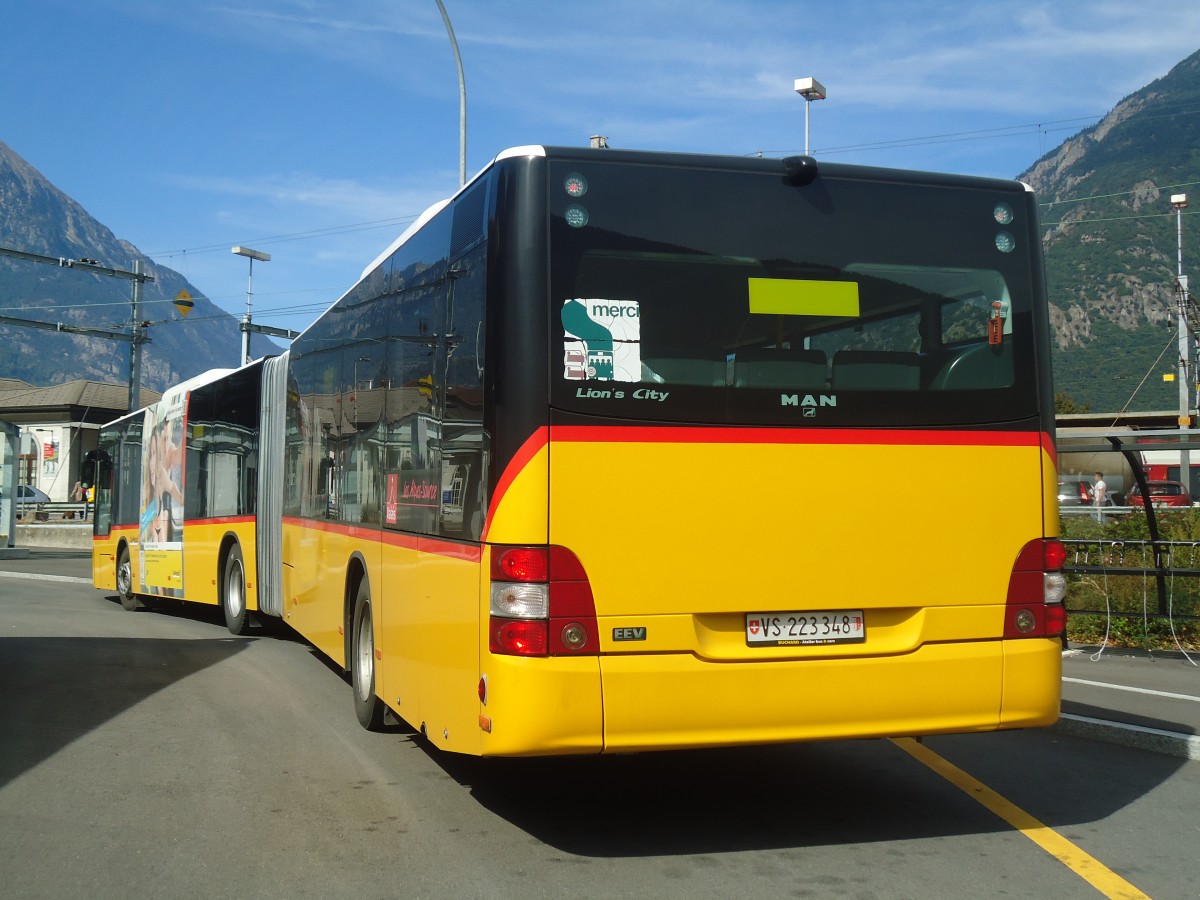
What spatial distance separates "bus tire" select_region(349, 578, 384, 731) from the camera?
344 inches

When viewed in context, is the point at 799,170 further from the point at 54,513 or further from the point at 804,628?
the point at 54,513

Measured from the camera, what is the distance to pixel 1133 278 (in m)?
121

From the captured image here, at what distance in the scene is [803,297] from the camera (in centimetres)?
619

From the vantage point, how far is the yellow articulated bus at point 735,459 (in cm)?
577

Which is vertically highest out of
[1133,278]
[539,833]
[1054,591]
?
[1133,278]

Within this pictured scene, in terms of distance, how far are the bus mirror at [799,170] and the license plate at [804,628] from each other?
2.01 m

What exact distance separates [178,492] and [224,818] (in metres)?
11.9

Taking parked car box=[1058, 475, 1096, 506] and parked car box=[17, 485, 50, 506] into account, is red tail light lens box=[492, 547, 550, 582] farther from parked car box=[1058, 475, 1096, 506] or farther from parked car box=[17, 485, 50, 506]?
parked car box=[17, 485, 50, 506]

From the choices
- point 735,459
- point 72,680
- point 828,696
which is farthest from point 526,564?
point 72,680

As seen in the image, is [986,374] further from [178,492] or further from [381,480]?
[178,492]

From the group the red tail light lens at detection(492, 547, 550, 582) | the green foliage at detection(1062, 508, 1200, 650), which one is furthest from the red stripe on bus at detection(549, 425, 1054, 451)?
the green foliage at detection(1062, 508, 1200, 650)

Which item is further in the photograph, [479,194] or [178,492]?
[178,492]

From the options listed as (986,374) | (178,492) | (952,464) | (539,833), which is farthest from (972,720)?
(178,492)

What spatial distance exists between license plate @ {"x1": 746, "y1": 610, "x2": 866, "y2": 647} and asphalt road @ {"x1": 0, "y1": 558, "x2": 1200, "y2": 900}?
3.08 ft
